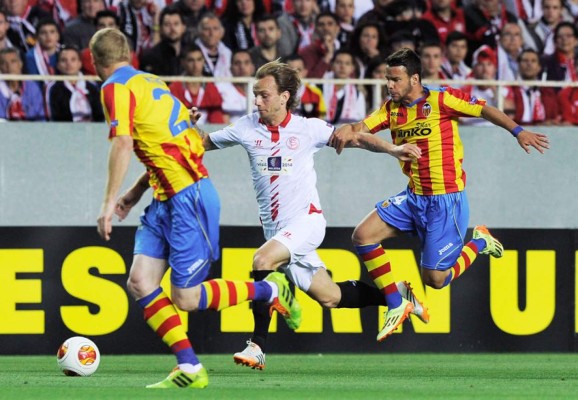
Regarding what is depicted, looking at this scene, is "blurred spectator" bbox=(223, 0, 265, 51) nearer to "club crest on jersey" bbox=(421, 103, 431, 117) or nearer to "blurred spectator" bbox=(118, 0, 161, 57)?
"blurred spectator" bbox=(118, 0, 161, 57)

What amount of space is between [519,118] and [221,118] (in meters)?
2.88

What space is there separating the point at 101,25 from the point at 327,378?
516cm

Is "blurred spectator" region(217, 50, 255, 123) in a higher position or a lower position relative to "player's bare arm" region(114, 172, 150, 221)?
higher

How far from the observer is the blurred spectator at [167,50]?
12414 millimetres

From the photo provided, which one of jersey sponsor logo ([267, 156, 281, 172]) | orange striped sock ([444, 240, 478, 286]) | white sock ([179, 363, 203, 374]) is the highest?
jersey sponsor logo ([267, 156, 281, 172])

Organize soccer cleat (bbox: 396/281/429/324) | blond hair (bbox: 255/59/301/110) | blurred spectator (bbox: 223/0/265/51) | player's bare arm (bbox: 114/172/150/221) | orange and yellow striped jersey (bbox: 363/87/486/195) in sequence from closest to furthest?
player's bare arm (bbox: 114/172/150/221) < blond hair (bbox: 255/59/301/110) < orange and yellow striped jersey (bbox: 363/87/486/195) < soccer cleat (bbox: 396/281/429/324) < blurred spectator (bbox: 223/0/265/51)

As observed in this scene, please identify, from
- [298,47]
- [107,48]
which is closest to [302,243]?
[107,48]

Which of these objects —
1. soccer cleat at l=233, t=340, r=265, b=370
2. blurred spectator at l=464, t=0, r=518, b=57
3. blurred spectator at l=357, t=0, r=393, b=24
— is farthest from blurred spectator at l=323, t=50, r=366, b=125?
soccer cleat at l=233, t=340, r=265, b=370

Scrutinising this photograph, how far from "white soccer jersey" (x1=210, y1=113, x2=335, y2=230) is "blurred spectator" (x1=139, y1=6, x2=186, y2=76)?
3676mm

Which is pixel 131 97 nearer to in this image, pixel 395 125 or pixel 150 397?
pixel 150 397

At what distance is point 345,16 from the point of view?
522 inches

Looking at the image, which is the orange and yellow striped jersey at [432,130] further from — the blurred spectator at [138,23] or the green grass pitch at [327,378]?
the blurred spectator at [138,23]

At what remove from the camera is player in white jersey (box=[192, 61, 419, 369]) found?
8.63 meters

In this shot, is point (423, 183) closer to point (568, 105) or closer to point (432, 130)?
point (432, 130)
